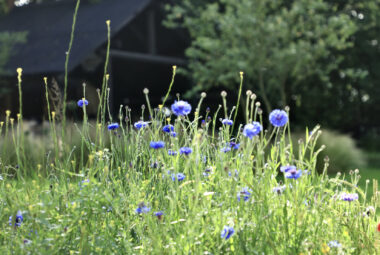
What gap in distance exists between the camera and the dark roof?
13.1m

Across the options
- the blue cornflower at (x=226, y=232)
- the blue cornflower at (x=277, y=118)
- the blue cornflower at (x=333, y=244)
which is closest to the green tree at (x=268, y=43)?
the blue cornflower at (x=277, y=118)

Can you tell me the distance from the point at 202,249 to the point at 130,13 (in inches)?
465

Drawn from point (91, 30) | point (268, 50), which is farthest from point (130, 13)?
point (268, 50)

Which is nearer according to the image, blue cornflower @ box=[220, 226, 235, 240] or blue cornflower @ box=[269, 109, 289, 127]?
blue cornflower @ box=[220, 226, 235, 240]

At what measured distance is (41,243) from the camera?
266 cm

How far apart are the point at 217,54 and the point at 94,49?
135 inches

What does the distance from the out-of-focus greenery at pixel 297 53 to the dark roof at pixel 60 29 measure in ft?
5.79

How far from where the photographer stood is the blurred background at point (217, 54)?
13406 millimetres

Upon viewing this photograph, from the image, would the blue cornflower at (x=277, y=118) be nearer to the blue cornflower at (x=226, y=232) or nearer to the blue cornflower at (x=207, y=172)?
the blue cornflower at (x=226, y=232)

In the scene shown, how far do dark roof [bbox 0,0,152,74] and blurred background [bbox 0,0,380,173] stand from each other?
0.14 feet

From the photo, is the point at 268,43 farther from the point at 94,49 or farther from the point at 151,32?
the point at 94,49

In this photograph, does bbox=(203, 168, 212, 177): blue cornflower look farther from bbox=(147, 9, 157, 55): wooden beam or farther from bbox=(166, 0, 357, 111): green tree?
bbox=(147, 9, 157, 55): wooden beam

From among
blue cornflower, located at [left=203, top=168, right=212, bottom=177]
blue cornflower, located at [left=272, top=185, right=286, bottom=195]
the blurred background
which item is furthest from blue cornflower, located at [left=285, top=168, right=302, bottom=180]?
the blurred background

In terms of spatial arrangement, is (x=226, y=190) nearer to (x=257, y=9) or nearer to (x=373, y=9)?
(x=257, y=9)
